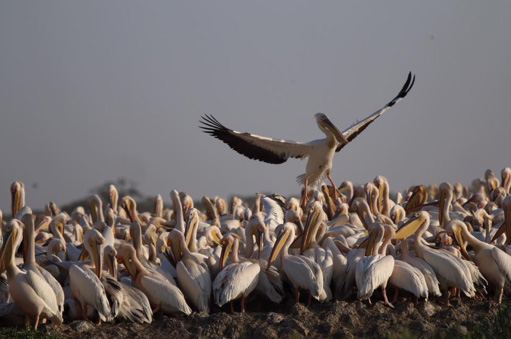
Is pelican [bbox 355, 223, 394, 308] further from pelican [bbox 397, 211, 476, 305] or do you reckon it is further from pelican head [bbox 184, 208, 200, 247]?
pelican head [bbox 184, 208, 200, 247]

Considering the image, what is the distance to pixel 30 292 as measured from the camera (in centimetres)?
812

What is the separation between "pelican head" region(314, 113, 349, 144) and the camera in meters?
12.6

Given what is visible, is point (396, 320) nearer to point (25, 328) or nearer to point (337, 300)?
point (337, 300)

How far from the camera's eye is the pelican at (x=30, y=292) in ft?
26.6

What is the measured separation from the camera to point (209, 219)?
1507 centimetres

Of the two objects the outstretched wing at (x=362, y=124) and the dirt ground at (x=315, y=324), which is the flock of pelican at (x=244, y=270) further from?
the outstretched wing at (x=362, y=124)

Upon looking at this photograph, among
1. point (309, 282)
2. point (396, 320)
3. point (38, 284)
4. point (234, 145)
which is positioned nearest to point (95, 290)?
point (38, 284)

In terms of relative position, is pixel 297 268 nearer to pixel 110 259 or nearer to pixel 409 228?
pixel 409 228

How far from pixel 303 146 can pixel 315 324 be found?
5.10m

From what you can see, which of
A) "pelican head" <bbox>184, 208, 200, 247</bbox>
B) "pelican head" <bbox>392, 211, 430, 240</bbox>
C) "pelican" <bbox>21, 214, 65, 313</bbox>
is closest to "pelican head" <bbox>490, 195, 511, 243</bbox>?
"pelican head" <bbox>392, 211, 430, 240</bbox>

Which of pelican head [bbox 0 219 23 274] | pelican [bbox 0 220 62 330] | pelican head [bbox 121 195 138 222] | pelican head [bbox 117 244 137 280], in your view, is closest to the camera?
pelican [bbox 0 220 62 330]

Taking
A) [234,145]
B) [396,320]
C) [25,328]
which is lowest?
[25,328]

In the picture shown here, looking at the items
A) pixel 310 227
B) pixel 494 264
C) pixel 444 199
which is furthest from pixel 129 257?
pixel 444 199

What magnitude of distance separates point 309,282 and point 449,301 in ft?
4.13
